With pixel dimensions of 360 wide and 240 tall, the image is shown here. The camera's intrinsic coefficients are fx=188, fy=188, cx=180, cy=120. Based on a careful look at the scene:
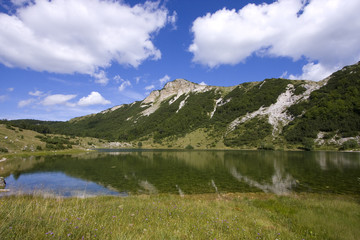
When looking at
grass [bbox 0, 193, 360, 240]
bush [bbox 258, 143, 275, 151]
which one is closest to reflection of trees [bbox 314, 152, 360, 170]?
grass [bbox 0, 193, 360, 240]

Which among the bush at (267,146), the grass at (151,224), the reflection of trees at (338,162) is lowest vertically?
the bush at (267,146)

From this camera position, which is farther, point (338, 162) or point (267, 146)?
point (267, 146)

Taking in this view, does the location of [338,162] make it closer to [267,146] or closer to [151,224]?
[151,224]

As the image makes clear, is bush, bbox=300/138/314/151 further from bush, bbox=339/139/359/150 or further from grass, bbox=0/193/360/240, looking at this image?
grass, bbox=0/193/360/240

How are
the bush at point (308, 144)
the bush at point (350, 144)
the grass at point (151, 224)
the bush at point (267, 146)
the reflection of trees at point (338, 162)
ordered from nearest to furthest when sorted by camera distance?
the grass at point (151, 224) → the reflection of trees at point (338, 162) → the bush at point (350, 144) → the bush at point (308, 144) → the bush at point (267, 146)

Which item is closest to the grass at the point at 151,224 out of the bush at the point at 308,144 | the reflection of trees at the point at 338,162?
the reflection of trees at the point at 338,162

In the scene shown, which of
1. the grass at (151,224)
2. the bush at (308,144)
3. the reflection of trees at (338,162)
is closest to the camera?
the grass at (151,224)

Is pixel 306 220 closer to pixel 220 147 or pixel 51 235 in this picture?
pixel 51 235

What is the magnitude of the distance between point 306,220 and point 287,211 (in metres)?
3.14

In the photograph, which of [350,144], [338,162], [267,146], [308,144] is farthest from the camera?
[267,146]

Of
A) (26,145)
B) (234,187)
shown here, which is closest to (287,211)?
(234,187)

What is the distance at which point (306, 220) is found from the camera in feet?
39.9

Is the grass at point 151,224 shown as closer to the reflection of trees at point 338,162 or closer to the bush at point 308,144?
the reflection of trees at point 338,162

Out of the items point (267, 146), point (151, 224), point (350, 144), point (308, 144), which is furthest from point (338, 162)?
point (267, 146)
